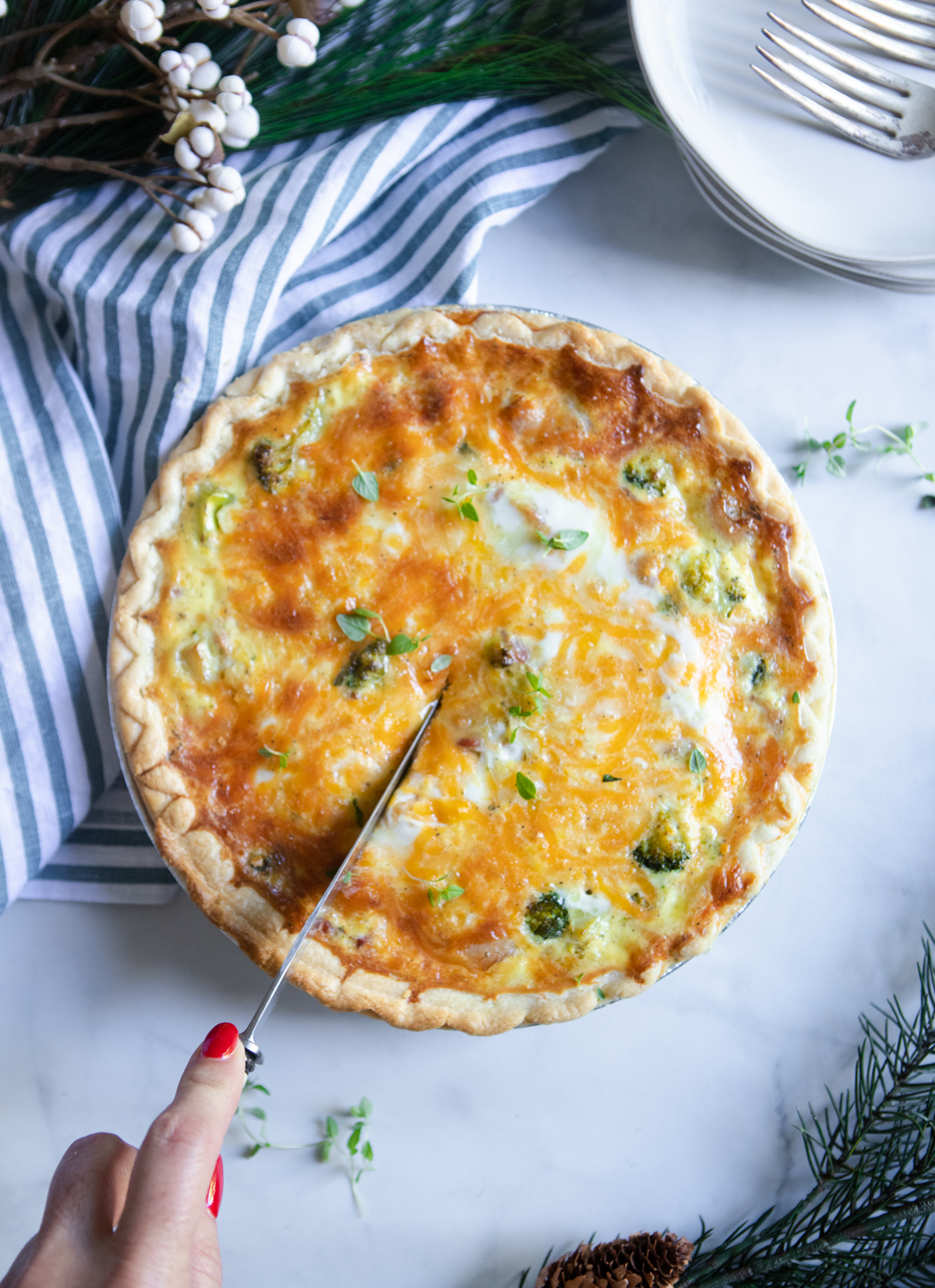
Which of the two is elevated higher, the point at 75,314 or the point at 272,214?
the point at 272,214

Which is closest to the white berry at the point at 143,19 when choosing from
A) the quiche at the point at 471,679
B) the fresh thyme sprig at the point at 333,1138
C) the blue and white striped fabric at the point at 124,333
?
the blue and white striped fabric at the point at 124,333

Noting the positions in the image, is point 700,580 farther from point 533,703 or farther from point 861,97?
point 861,97

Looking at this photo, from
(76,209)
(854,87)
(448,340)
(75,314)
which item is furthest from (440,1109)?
(854,87)

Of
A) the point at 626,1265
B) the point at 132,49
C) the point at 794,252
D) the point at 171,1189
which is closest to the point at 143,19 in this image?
the point at 132,49

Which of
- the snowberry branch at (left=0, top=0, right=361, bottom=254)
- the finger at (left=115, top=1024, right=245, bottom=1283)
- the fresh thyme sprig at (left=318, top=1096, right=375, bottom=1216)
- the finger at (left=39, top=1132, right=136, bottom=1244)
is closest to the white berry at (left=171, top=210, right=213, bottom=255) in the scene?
the snowberry branch at (left=0, top=0, right=361, bottom=254)

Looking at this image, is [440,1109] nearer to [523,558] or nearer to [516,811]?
[516,811]

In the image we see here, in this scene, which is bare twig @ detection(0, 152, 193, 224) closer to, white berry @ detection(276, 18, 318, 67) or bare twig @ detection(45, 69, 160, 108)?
bare twig @ detection(45, 69, 160, 108)

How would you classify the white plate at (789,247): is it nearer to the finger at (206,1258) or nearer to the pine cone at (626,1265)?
the pine cone at (626,1265)
